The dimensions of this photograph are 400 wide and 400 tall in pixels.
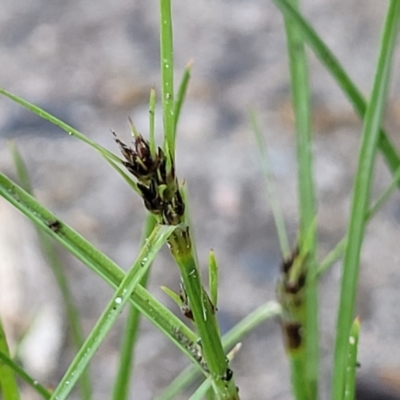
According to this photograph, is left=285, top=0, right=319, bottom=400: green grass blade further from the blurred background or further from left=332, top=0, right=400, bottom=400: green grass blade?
the blurred background

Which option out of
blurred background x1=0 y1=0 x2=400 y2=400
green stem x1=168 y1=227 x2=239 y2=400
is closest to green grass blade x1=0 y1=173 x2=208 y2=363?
green stem x1=168 y1=227 x2=239 y2=400

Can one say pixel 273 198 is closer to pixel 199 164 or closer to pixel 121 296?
pixel 121 296

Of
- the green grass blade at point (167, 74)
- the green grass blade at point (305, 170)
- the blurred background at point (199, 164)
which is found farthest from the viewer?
the blurred background at point (199, 164)

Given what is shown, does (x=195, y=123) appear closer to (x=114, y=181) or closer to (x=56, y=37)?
(x=114, y=181)

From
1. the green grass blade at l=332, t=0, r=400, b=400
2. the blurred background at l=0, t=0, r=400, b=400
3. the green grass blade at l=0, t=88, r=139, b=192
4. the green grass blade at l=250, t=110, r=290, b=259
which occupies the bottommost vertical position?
the green grass blade at l=0, t=88, r=139, b=192

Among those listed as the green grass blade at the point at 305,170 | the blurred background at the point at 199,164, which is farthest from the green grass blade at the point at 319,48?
the blurred background at the point at 199,164

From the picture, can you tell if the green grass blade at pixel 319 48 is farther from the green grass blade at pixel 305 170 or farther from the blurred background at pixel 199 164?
the blurred background at pixel 199 164

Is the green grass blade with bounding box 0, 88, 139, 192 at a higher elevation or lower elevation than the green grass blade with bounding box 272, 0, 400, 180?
lower
